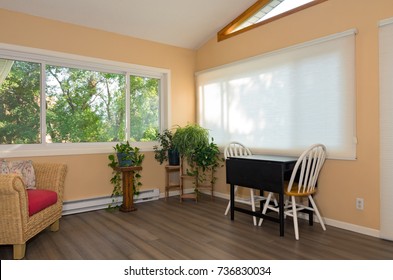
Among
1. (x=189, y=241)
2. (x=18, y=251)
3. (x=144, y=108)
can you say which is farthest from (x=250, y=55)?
(x=18, y=251)

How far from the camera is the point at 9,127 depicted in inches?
130

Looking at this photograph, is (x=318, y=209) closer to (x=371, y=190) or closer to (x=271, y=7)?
(x=371, y=190)

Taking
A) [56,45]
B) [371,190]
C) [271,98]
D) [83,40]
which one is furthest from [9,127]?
[371,190]

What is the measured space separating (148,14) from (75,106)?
59.7 inches

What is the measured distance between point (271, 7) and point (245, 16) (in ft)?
1.33

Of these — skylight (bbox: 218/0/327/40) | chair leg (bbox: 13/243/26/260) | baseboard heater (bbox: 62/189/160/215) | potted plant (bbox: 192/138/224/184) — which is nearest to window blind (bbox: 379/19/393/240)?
skylight (bbox: 218/0/327/40)

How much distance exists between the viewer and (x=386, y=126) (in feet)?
8.48

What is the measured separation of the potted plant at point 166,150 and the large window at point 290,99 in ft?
2.21

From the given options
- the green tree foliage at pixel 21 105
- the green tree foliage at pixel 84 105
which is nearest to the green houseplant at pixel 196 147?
the green tree foliage at pixel 84 105

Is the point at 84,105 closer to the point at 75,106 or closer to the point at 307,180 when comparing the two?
the point at 75,106

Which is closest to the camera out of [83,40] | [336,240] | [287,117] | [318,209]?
[336,240]

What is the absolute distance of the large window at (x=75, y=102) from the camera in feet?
10.9

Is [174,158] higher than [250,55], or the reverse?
[250,55]

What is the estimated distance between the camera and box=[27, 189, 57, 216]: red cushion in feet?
8.05
